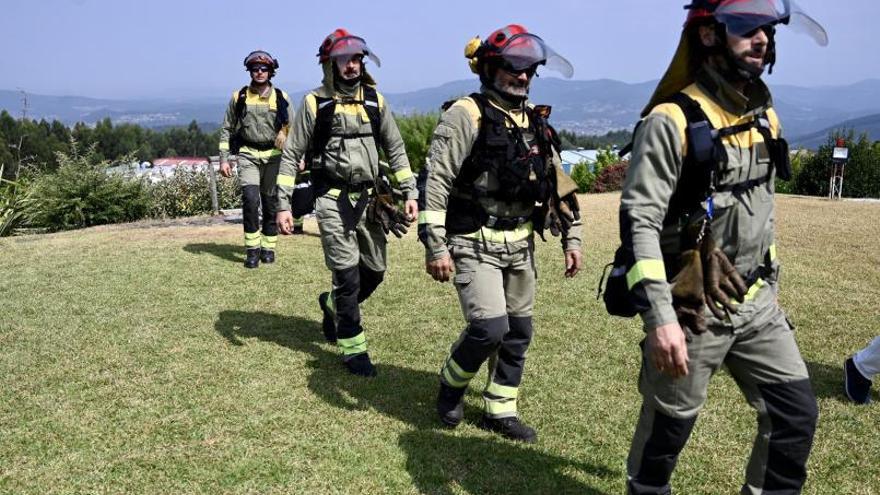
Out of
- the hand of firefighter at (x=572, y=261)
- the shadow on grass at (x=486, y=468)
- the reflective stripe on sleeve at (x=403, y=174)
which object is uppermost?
the reflective stripe on sleeve at (x=403, y=174)

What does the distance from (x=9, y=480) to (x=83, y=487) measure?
43 cm

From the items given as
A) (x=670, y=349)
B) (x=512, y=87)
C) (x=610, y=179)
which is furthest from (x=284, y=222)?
(x=610, y=179)

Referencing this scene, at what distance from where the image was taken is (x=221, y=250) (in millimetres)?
10414

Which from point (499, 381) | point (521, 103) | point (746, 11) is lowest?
point (499, 381)

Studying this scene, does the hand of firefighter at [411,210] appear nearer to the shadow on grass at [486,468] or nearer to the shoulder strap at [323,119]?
the shoulder strap at [323,119]

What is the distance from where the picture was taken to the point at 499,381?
4316 mm

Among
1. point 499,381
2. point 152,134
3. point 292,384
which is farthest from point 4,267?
point 152,134

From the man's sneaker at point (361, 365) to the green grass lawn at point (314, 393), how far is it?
0.08 m

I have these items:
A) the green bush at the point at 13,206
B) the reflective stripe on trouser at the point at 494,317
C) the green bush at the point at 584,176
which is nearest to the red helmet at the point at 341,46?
the reflective stripe on trouser at the point at 494,317

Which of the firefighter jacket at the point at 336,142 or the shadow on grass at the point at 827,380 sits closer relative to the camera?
the shadow on grass at the point at 827,380

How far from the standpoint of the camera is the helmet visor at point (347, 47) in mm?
5184

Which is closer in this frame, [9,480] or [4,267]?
[9,480]

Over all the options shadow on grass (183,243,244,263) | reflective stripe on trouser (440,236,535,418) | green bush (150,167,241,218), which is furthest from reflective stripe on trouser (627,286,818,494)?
green bush (150,167,241,218)

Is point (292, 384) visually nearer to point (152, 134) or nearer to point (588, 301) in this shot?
point (588, 301)
